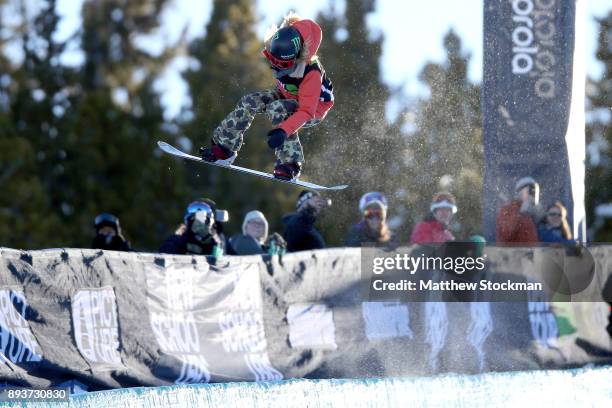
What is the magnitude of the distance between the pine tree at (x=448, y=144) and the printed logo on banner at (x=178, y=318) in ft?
13.7

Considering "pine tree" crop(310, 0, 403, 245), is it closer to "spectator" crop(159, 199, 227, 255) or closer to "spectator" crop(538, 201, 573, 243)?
"spectator" crop(538, 201, 573, 243)

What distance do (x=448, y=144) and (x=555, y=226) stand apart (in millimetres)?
1967

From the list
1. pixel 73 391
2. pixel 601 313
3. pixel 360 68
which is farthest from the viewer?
A: pixel 360 68

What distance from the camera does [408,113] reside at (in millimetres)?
12039

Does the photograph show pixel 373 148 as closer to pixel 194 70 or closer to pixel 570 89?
pixel 570 89

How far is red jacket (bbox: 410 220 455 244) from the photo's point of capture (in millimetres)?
9641

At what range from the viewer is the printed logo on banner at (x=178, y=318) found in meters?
7.83

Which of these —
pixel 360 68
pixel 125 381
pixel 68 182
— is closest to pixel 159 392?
pixel 125 381

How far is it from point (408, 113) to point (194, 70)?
12049 mm

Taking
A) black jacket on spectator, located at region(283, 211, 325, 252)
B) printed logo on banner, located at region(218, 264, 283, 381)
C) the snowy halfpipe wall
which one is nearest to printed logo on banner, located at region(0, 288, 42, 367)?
the snowy halfpipe wall

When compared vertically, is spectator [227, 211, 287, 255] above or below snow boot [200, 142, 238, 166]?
below

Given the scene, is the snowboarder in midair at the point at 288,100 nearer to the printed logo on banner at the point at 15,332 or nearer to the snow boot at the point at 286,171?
the snow boot at the point at 286,171

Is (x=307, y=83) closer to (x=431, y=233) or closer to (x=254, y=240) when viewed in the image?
(x=254, y=240)

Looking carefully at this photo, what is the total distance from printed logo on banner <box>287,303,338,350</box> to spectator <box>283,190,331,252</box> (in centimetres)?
112
